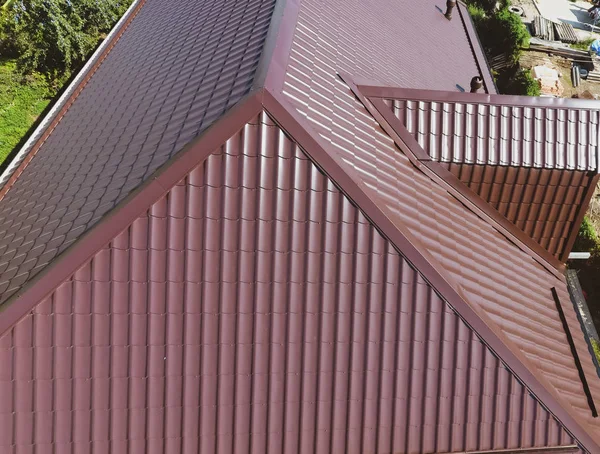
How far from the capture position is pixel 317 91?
7992mm

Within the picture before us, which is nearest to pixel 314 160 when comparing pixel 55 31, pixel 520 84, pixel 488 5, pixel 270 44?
pixel 270 44

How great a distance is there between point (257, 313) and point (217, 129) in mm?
2437

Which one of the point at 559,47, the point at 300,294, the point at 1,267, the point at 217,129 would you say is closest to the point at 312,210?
the point at 300,294

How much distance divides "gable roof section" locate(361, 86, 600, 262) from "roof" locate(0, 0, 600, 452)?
42 cm

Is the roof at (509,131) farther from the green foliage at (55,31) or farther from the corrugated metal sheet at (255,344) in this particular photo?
the green foliage at (55,31)

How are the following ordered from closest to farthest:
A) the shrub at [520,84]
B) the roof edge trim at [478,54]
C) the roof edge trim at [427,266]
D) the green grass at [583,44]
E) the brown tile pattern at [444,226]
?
the roof edge trim at [427,266]
the brown tile pattern at [444,226]
the roof edge trim at [478,54]
the shrub at [520,84]
the green grass at [583,44]

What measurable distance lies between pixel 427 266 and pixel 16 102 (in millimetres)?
20263

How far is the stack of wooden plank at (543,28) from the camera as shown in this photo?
29484 mm

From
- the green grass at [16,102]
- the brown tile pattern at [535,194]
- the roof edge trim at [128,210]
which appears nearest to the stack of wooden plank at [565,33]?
the brown tile pattern at [535,194]

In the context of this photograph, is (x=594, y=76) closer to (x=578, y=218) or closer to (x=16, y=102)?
(x=578, y=218)

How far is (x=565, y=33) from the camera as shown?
97.7 feet

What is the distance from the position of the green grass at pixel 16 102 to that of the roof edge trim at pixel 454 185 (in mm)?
15495

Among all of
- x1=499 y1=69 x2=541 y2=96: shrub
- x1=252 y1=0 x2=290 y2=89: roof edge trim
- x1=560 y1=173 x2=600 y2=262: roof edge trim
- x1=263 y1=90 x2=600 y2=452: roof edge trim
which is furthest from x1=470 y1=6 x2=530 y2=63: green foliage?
x1=263 y1=90 x2=600 y2=452: roof edge trim

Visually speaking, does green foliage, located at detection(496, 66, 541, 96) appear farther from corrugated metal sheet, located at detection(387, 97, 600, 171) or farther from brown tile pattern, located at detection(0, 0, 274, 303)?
brown tile pattern, located at detection(0, 0, 274, 303)
